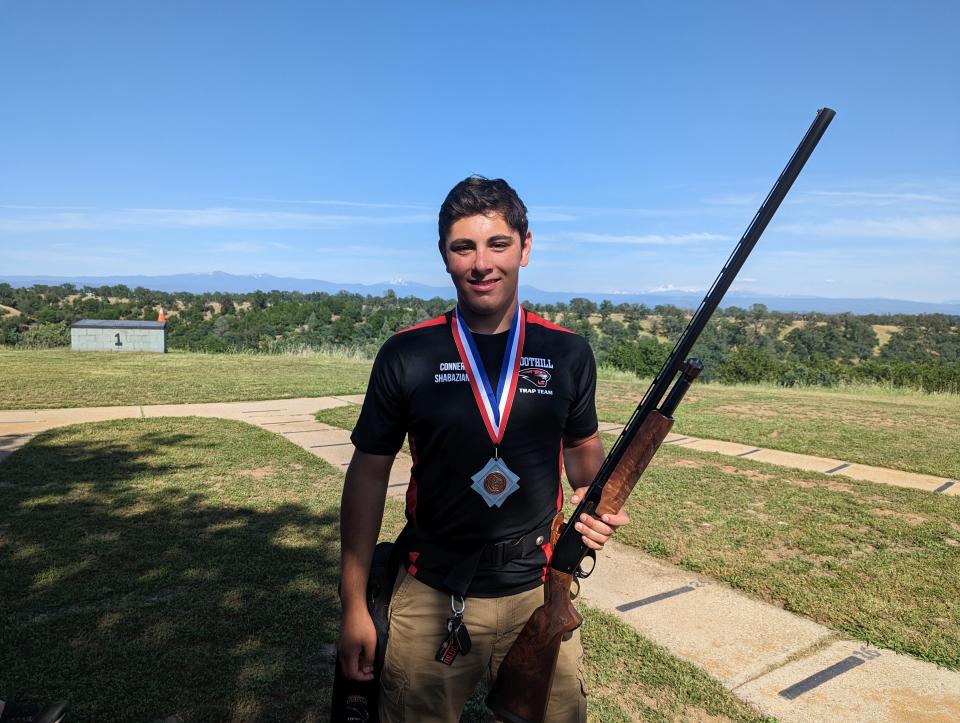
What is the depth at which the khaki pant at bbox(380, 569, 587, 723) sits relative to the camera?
1.96 m

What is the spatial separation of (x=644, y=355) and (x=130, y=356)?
76.6 ft

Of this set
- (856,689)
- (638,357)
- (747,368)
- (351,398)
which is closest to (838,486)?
(856,689)

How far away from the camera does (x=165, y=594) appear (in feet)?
13.7

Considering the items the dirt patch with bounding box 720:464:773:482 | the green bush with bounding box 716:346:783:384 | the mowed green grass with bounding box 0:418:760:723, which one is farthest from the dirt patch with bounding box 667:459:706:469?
the green bush with bounding box 716:346:783:384

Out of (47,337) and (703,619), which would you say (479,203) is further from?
(47,337)

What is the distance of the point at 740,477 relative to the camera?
293 inches

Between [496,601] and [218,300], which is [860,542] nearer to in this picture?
[496,601]

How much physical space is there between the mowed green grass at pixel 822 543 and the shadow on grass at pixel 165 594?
9.46ft

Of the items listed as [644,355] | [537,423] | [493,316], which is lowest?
[644,355]

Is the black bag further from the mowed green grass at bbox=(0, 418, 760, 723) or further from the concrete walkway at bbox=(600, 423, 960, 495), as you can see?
the concrete walkway at bbox=(600, 423, 960, 495)

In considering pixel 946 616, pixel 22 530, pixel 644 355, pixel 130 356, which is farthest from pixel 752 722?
pixel 644 355

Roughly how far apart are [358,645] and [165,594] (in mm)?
2869

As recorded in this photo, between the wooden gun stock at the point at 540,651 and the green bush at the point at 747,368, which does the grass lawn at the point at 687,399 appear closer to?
the wooden gun stock at the point at 540,651

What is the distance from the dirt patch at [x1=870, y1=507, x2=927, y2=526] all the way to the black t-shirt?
5.41 metres
